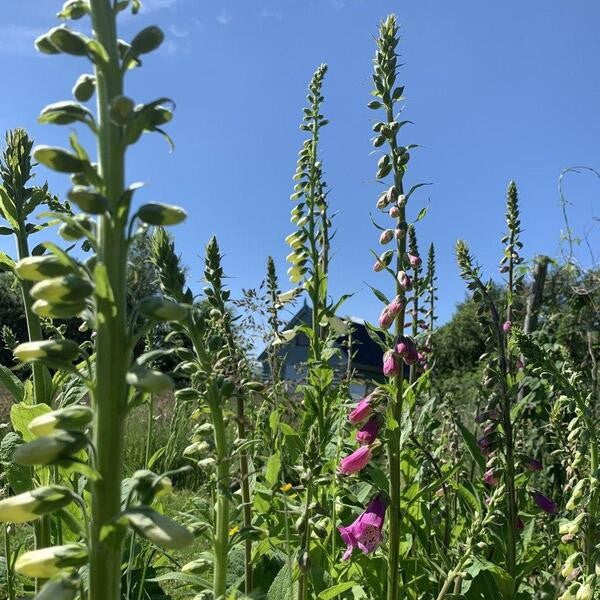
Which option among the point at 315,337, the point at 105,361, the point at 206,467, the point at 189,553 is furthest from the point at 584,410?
the point at 189,553

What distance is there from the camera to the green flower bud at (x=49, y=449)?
92cm

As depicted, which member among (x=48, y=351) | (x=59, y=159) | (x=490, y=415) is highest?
(x=59, y=159)

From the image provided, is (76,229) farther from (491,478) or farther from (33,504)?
(491,478)

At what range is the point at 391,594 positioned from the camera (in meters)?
2.02

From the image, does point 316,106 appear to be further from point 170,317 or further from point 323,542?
point 170,317

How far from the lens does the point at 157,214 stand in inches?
40.6

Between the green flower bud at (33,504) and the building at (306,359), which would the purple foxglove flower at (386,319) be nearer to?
the building at (306,359)

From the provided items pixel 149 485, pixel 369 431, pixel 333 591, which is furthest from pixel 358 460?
pixel 149 485

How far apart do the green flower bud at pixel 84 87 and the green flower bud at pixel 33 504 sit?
0.63 metres

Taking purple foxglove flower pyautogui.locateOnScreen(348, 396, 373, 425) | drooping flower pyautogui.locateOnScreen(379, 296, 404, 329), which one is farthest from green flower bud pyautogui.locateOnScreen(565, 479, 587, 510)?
drooping flower pyautogui.locateOnScreen(379, 296, 404, 329)

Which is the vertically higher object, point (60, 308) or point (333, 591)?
point (60, 308)

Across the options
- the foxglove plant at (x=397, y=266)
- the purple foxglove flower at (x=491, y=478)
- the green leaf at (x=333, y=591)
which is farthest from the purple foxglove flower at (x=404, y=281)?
the green leaf at (x=333, y=591)

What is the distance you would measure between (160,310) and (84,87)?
401 mm

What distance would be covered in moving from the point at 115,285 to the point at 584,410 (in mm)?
1534
